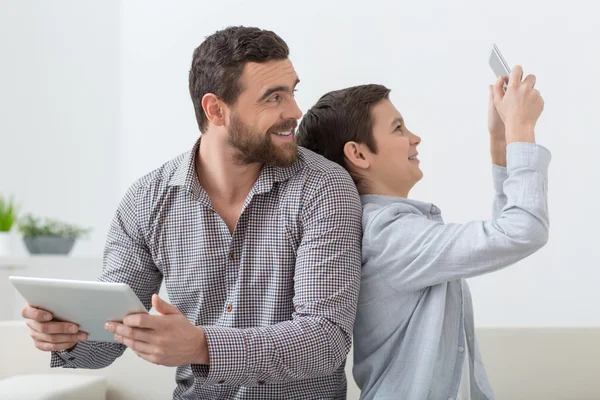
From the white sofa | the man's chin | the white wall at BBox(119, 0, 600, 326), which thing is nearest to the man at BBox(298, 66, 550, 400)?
the man's chin

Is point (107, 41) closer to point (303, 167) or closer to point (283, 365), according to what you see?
point (303, 167)

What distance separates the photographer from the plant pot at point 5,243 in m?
3.56

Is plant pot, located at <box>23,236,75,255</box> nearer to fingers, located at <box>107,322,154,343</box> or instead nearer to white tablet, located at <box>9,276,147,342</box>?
white tablet, located at <box>9,276,147,342</box>

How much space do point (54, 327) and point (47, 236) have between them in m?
2.44

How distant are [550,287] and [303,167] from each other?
1696mm

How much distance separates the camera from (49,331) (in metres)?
1.53

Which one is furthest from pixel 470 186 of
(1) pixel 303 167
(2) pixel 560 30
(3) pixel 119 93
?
→ (3) pixel 119 93

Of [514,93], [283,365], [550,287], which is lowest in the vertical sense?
[550,287]

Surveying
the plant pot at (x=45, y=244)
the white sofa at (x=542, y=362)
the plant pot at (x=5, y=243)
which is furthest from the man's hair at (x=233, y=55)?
the plant pot at (x=45, y=244)

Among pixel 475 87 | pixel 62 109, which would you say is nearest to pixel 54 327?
pixel 475 87

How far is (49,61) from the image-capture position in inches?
184

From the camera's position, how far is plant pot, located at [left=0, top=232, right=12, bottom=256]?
11.7ft

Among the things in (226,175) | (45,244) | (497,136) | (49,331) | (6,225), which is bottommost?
(45,244)

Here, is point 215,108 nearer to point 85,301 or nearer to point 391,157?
point 391,157
